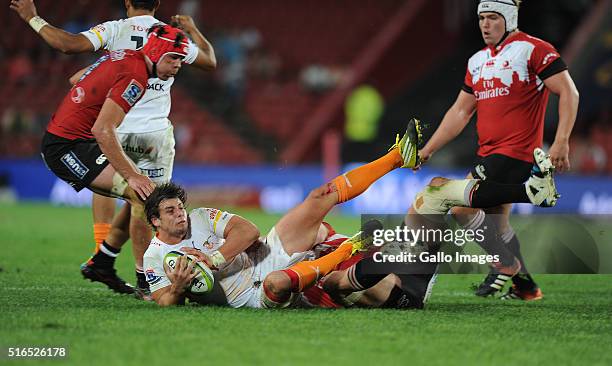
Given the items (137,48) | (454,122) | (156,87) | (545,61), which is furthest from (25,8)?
(545,61)

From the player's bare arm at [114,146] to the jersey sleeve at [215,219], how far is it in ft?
1.33

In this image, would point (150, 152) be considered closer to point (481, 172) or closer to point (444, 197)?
point (444, 197)

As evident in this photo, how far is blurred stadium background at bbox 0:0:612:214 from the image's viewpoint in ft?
64.0

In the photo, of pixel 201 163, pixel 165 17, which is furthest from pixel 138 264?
pixel 165 17

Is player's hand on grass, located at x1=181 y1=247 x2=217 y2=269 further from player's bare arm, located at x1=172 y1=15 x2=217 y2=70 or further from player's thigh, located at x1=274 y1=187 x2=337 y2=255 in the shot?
player's bare arm, located at x1=172 y1=15 x2=217 y2=70

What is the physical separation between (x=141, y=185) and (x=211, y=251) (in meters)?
0.68

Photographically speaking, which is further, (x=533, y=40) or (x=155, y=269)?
(x=533, y=40)

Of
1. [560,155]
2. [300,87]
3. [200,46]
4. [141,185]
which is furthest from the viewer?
[300,87]

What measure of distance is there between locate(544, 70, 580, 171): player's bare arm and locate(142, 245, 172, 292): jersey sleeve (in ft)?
9.33

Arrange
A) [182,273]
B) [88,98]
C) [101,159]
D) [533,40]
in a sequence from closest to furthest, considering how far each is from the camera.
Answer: [182,273]
[101,159]
[88,98]
[533,40]

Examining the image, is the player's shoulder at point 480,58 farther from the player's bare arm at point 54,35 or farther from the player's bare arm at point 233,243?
the player's bare arm at point 54,35

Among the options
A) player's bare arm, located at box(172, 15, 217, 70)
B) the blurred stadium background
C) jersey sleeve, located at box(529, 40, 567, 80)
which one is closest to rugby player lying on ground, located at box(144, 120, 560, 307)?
jersey sleeve, located at box(529, 40, 567, 80)

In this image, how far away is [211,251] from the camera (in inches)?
261

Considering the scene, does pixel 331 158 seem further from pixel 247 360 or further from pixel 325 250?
pixel 247 360
